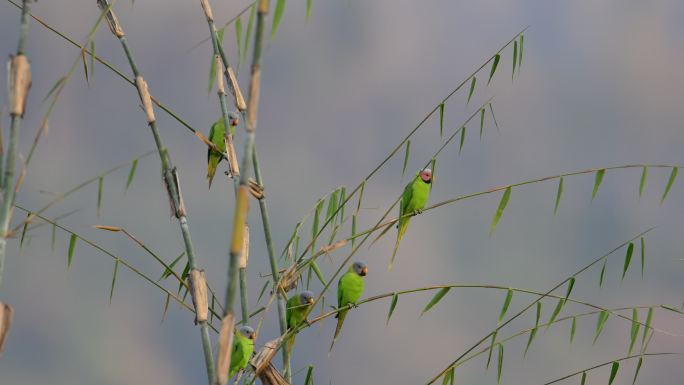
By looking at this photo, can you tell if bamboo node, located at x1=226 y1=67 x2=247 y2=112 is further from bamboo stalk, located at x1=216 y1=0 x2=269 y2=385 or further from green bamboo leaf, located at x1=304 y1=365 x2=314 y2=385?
bamboo stalk, located at x1=216 y1=0 x2=269 y2=385

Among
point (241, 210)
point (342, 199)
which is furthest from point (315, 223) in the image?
point (241, 210)

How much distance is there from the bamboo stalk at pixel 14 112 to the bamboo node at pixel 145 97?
2.52 ft

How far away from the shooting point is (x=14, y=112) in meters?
1.36

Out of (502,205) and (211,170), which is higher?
(211,170)

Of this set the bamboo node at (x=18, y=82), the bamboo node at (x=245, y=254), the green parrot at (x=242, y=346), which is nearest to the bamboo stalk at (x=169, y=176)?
the bamboo node at (x=245, y=254)

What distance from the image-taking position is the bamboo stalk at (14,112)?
136 centimetres

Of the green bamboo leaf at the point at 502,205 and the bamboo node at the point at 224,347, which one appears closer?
the bamboo node at the point at 224,347

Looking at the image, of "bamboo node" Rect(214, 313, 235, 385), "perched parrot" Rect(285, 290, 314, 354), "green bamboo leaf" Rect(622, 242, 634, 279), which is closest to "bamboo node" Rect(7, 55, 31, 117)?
"bamboo node" Rect(214, 313, 235, 385)

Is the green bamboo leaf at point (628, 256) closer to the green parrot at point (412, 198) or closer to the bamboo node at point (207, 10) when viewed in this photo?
the green parrot at point (412, 198)

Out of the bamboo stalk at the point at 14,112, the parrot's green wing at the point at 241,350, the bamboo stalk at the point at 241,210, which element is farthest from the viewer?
the parrot's green wing at the point at 241,350

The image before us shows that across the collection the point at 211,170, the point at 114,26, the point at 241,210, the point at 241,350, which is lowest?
the point at 241,210

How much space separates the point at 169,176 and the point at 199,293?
345 millimetres

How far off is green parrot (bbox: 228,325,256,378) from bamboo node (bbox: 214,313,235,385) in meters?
1.22

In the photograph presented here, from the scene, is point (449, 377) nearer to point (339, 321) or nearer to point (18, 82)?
point (339, 321)
